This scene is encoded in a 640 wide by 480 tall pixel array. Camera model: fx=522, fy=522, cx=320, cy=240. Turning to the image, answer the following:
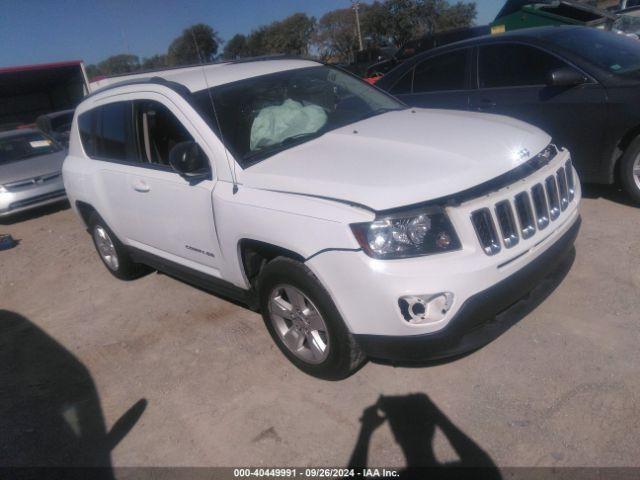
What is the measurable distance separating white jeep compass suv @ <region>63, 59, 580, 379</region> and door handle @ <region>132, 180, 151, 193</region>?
0.06ft

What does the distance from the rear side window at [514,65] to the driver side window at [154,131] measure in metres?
3.43

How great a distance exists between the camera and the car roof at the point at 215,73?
144 inches

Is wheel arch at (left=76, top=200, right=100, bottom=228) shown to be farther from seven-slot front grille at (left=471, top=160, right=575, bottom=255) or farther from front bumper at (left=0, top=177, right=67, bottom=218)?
front bumper at (left=0, top=177, right=67, bottom=218)

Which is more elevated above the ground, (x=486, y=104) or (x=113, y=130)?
(x=113, y=130)

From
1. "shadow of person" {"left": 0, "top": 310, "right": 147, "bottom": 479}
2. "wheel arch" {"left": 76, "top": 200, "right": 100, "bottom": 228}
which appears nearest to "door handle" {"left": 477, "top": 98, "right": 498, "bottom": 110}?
"wheel arch" {"left": 76, "top": 200, "right": 100, "bottom": 228}

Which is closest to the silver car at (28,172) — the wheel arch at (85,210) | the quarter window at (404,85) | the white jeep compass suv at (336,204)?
the wheel arch at (85,210)

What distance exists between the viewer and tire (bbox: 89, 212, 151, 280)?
16.1ft

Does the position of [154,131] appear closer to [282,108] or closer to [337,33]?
[282,108]

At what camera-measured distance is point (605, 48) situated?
514 cm

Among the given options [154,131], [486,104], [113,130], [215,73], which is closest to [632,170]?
[486,104]

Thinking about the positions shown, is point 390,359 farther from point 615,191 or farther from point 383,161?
point 615,191

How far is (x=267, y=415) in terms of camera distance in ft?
9.84

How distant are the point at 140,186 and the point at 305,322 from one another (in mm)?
1825

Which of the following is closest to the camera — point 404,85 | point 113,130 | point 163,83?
point 163,83
